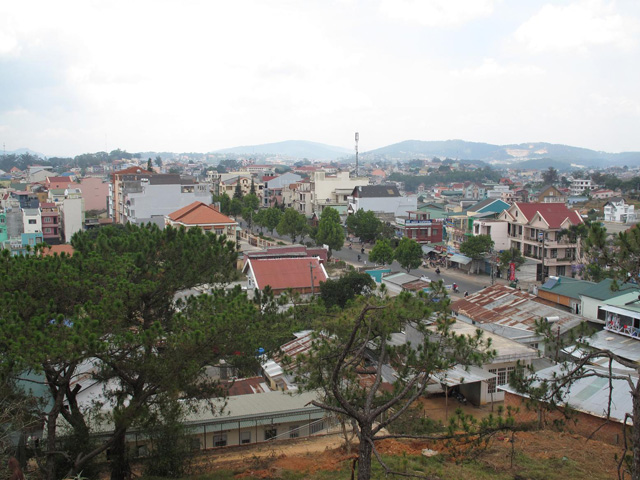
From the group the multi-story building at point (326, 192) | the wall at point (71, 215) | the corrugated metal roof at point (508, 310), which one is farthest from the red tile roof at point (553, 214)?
the wall at point (71, 215)

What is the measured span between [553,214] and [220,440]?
77.7 feet

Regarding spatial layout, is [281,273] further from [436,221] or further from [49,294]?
[436,221]

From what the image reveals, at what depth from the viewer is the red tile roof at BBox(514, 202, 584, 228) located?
1118 inches

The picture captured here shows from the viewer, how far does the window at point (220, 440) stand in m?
10.4

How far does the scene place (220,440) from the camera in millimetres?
10484

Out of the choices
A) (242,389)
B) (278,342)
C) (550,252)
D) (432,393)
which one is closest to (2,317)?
(278,342)

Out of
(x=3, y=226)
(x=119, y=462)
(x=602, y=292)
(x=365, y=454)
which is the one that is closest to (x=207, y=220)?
(x=3, y=226)

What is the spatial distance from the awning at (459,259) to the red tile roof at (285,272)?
10935 mm

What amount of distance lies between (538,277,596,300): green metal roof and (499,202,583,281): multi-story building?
7.23 m

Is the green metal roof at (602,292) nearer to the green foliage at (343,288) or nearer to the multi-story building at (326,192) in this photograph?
the green foliage at (343,288)

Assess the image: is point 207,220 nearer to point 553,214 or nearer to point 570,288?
point 553,214

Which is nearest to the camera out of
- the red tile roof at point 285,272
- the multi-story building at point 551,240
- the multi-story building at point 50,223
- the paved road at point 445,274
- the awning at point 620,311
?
the awning at point 620,311

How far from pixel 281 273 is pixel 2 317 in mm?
15830

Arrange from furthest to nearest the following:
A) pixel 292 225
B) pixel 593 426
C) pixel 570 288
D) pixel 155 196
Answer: pixel 155 196, pixel 292 225, pixel 570 288, pixel 593 426
